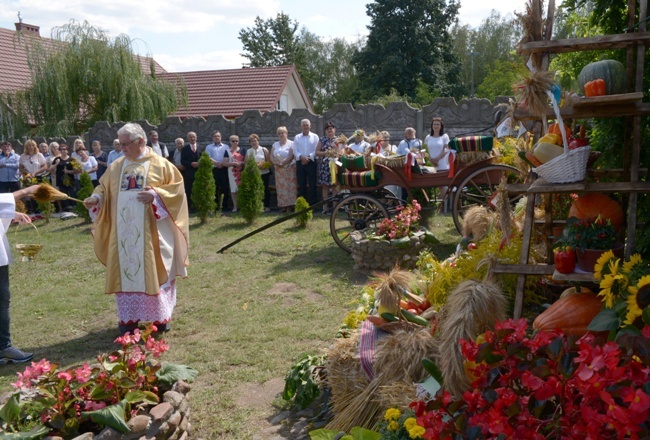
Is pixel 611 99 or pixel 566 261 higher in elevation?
pixel 611 99

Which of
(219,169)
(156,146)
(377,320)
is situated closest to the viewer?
(377,320)

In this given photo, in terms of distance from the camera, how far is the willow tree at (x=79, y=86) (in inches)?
830

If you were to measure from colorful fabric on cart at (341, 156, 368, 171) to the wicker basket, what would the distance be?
18.3ft

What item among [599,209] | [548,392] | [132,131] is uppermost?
[132,131]

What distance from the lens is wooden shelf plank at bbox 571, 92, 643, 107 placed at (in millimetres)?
3141

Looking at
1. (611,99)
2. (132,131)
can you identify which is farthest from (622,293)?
(132,131)

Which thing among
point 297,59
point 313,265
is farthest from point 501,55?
point 313,265

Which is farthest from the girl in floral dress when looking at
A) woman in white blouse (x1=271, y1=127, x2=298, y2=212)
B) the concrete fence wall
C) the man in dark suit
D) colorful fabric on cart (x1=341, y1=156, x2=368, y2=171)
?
colorful fabric on cart (x1=341, y1=156, x2=368, y2=171)

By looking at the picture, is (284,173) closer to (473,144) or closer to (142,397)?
(473,144)

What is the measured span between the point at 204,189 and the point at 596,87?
10.4 metres

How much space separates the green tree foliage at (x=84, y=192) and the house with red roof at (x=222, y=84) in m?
15.0

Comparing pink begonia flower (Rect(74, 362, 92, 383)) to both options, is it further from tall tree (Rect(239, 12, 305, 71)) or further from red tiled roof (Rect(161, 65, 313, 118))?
tall tree (Rect(239, 12, 305, 71))

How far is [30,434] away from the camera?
3.25m

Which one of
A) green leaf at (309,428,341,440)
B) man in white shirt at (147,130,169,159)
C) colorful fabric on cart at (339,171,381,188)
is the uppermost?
man in white shirt at (147,130,169,159)
